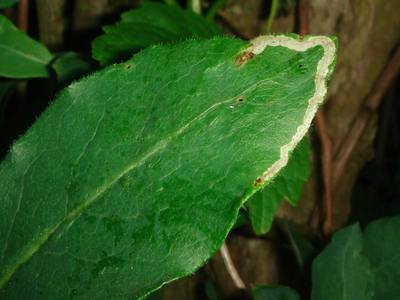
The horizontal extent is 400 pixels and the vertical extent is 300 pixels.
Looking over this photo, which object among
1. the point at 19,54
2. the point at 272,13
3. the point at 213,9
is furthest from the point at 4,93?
the point at 272,13

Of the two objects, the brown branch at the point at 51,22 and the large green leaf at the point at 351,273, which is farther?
the brown branch at the point at 51,22

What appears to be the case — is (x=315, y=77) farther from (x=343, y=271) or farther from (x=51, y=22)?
(x=51, y=22)

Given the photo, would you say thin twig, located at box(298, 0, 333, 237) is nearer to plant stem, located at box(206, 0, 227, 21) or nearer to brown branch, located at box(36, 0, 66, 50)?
plant stem, located at box(206, 0, 227, 21)

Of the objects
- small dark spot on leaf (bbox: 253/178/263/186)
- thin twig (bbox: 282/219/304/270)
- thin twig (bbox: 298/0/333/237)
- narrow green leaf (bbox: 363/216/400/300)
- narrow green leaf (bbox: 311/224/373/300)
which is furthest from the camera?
thin twig (bbox: 298/0/333/237)

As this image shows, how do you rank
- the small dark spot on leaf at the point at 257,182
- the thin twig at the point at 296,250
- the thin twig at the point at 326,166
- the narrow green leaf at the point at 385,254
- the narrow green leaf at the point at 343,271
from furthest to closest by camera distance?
the thin twig at the point at 326,166
the thin twig at the point at 296,250
the narrow green leaf at the point at 385,254
the narrow green leaf at the point at 343,271
the small dark spot on leaf at the point at 257,182

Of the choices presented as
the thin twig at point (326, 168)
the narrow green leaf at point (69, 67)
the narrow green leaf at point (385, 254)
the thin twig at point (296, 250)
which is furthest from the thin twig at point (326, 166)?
the narrow green leaf at point (69, 67)

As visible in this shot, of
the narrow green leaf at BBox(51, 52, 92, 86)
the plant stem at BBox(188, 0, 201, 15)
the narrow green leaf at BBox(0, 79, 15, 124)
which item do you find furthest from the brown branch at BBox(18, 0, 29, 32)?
the plant stem at BBox(188, 0, 201, 15)

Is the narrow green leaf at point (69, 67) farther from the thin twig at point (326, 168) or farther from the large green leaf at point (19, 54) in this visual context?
the thin twig at point (326, 168)

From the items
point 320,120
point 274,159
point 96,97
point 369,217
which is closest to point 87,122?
point 96,97
